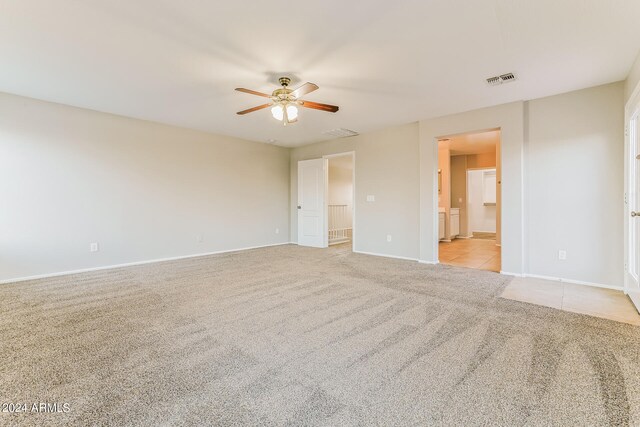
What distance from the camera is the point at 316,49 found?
2.66m

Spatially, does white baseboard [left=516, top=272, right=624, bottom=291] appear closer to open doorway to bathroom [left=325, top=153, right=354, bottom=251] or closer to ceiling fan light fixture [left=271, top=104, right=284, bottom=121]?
ceiling fan light fixture [left=271, top=104, right=284, bottom=121]

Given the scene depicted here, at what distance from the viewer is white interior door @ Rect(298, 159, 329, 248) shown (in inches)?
264

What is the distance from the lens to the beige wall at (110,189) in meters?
3.85

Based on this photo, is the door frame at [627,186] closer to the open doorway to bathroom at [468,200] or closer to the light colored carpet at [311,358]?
the light colored carpet at [311,358]

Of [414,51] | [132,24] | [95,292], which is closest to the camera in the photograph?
[132,24]

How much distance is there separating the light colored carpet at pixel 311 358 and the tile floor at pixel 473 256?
1.44 meters

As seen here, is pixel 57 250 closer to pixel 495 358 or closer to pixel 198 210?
pixel 198 210

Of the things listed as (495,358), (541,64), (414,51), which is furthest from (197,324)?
(541,64)

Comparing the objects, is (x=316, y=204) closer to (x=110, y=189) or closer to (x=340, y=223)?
(x=340, y=223)

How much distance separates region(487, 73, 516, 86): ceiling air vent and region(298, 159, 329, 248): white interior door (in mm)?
3846

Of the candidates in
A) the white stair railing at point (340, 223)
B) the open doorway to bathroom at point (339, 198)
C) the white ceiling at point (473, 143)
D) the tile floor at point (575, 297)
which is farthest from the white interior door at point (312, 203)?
the tile floor at point (575, 297)

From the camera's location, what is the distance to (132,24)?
7.59 ft

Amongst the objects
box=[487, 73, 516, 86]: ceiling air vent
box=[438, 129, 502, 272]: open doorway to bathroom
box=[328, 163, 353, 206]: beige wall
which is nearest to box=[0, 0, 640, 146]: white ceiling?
box=[487, 73, 516, 86]: ceiling air vent

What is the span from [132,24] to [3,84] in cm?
264
